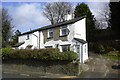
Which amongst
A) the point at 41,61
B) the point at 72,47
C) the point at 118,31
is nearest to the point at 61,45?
the point at 72,47

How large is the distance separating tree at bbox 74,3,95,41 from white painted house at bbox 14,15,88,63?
956 centimetres

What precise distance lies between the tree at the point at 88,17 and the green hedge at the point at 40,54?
17619mm

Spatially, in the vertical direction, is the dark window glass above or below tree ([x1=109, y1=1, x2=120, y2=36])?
below

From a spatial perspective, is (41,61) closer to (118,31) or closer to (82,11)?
(118,31)

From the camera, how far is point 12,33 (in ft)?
143

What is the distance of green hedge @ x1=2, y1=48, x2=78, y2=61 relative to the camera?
1565cm

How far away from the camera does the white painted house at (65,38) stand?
20266mm

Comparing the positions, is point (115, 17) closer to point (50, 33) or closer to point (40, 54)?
point (50, 33)

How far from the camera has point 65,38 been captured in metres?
21.6

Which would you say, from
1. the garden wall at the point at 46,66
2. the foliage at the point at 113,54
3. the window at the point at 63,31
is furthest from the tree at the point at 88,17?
the garden wall at the point at 46,66

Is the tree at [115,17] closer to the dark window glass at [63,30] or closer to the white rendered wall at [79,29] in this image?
the white rendered wall at [79,29]

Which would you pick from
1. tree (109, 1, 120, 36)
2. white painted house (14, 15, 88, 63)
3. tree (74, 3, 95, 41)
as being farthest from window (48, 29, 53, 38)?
tree (109, 1, 120, 36)

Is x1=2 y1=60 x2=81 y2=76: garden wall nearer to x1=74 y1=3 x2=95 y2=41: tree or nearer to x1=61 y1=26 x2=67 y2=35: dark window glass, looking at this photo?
x1=61 y1=26 x2=67 y2=35: dark window glass

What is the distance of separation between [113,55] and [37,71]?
42.0 feet
